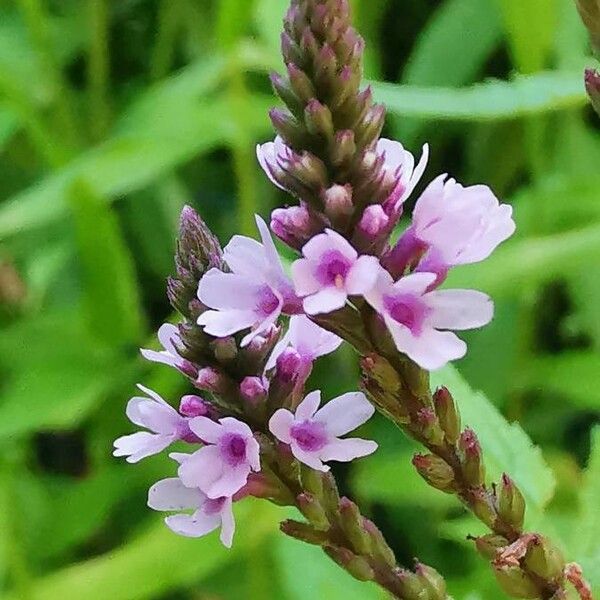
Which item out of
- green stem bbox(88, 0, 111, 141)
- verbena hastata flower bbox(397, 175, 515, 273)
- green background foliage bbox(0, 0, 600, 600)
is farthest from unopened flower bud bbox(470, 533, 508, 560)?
green stem bbox(88, 0, 111, 141)

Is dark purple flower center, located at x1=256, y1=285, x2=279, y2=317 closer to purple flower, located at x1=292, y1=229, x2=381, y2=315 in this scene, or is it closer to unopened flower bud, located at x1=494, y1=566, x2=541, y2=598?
purple flower, located at x1=292, y1=229, x2=381, y2=315

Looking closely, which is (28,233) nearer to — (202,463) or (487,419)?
(487,419)

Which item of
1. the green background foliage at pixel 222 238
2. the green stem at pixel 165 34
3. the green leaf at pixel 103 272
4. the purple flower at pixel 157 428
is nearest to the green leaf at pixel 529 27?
the green background foliage at pixel 222 238

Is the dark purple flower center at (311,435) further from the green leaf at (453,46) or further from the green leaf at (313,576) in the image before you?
the green leaf at (453,46)

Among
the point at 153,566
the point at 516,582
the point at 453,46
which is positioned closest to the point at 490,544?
the point at 516,582

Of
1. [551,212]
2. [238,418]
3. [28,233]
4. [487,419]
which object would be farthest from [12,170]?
[238,418]

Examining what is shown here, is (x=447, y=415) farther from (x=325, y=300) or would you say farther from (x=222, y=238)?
(x=222, y=238)
